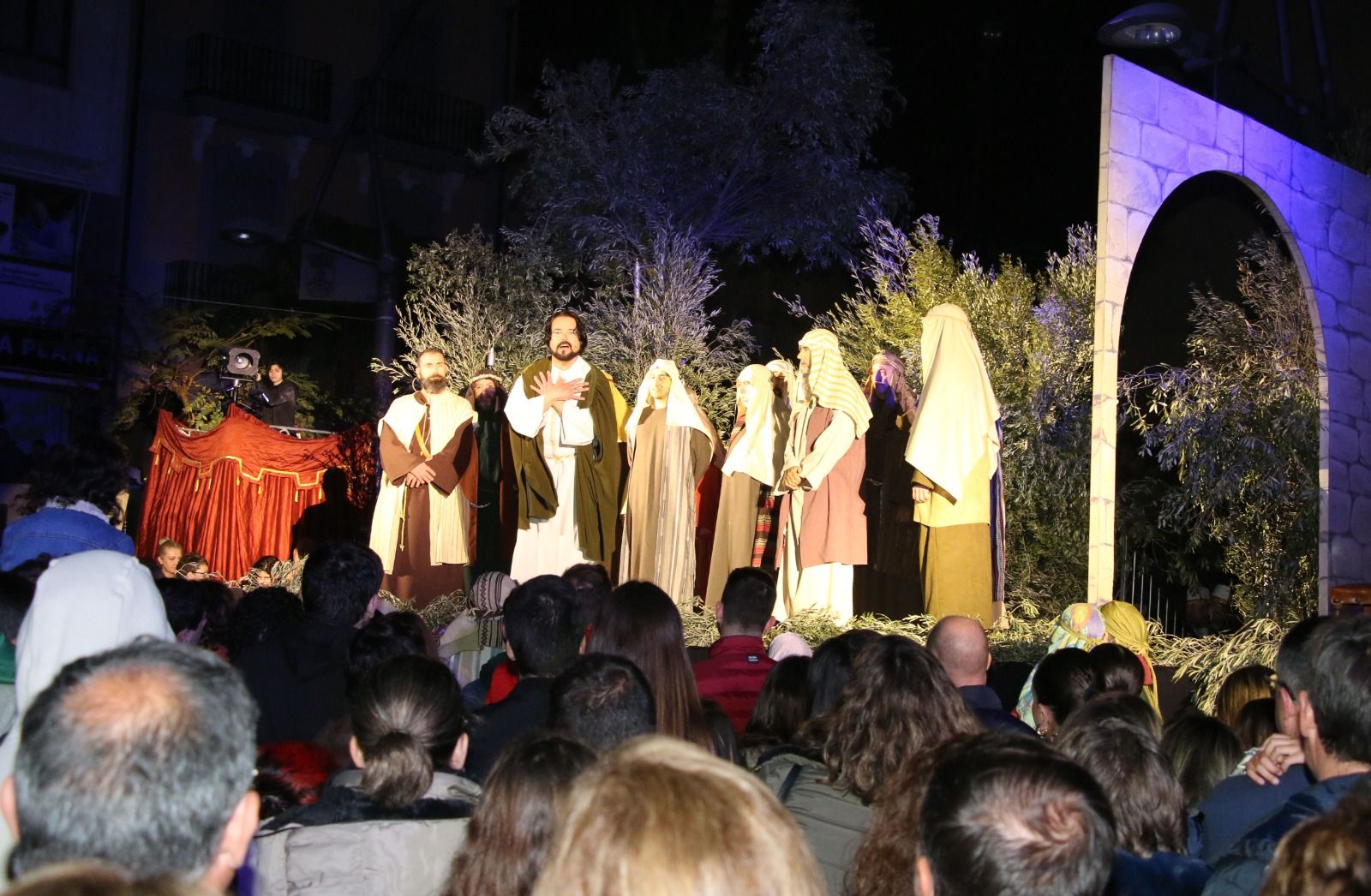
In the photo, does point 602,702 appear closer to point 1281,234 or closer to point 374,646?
point 374,646

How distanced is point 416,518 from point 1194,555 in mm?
7099

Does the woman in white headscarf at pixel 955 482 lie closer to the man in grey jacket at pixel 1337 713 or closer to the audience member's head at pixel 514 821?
the man in grey jacket at pixel 1337 713

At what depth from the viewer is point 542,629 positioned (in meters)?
4.54

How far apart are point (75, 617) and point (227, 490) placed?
38.2ft

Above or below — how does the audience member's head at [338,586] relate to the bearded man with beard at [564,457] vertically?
below

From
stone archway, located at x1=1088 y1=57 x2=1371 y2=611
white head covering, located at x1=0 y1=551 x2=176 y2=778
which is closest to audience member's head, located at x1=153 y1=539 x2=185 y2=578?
stone archway, located at x1=1088 y1=57 x2=1371 y2=611

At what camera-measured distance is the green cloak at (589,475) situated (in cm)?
1053

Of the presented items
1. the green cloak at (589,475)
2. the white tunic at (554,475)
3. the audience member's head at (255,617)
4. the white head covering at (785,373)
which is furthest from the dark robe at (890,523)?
the audience member's head at (255,617)

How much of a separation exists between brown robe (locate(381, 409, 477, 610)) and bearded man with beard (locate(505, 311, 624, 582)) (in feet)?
2.68

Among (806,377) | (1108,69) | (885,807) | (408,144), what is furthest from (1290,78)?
(408,144)

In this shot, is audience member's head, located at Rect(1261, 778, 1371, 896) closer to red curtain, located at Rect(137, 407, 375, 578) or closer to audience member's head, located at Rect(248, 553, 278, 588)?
audience member's head, located at Rect(248, 553, 278, 588)

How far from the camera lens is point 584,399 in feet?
34.5

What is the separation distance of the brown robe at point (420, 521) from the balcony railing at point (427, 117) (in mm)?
11851

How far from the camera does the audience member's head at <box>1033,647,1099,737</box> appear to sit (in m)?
4.69
